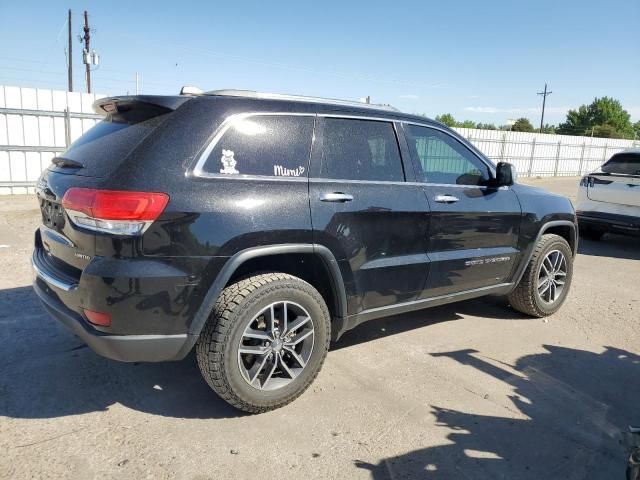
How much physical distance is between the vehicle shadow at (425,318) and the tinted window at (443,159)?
1.37 m

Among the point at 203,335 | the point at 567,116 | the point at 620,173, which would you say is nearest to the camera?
the point at 203,335

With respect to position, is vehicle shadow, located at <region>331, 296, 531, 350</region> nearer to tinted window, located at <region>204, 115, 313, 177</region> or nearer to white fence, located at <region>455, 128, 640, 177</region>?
tinted window, located at <region>204, 115, 313, 177</region>

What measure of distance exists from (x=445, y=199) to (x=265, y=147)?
1499mm

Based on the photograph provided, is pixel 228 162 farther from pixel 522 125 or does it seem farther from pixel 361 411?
pixel 522 125

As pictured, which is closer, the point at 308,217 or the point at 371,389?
the point at 308,217

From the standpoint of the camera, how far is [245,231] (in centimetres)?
268

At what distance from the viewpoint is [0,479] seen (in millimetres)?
2307

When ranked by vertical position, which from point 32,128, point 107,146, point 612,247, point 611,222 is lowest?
point 612,247

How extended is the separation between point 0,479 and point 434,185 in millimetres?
3129

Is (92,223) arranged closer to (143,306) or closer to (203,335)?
(143,306)

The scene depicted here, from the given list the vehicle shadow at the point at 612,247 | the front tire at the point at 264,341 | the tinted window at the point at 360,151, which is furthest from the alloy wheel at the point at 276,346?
the vehicle shadow at the point at 612,247

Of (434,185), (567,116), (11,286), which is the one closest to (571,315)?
(434,185)

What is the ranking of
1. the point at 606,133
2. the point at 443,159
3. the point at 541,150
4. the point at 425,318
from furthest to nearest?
the point at 606,133, the point at 541,150, the point at 425,318, the point at 443,159

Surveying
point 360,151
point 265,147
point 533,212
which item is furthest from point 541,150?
point 265,147
